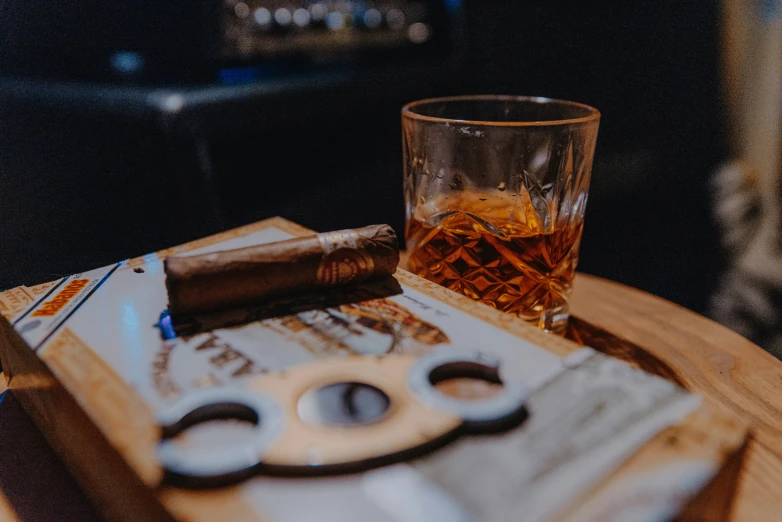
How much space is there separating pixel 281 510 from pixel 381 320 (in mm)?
272

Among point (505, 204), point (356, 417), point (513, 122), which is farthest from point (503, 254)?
point (356, 417)

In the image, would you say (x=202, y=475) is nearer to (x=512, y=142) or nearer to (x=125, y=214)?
(x=512, y=142)

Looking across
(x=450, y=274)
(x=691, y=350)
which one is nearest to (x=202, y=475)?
(x=450, y=274)

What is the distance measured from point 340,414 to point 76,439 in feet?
0.90

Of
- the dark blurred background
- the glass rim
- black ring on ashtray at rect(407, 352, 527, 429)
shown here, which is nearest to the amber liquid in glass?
the glass rim

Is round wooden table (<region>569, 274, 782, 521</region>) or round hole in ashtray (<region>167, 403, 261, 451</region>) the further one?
round wooden table (<region>569, 274, 782, 521</region>)

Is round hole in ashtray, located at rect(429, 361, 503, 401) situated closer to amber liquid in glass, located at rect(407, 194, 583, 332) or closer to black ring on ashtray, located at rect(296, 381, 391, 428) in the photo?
black ring on ashtray, located at rect(296, 381, 391, 428)

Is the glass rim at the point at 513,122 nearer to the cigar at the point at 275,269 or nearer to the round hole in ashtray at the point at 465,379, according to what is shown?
the cigar at the point at 275,269

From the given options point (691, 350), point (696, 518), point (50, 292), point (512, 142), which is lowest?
point (691, 350)

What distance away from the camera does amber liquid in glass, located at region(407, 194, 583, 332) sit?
0.83 m

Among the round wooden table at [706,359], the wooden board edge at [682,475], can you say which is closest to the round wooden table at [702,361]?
the round wooden table at [706,359]

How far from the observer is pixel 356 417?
490 mm

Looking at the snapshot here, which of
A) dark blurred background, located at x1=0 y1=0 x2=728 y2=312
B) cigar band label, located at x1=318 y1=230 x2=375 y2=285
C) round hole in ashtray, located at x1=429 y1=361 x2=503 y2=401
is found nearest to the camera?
round hole in ashtray, located at x1=429 y1=361 x2=503 y2=401

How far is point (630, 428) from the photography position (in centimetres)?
47
